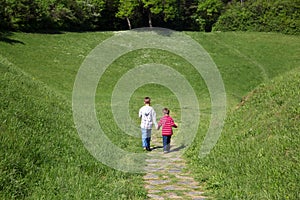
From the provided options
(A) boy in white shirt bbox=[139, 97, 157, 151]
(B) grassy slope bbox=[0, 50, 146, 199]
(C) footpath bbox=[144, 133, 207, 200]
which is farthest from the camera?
(A) boy in white shirt bbox=[139, 97, 157, 151]

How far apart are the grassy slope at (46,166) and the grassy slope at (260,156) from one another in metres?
2.10

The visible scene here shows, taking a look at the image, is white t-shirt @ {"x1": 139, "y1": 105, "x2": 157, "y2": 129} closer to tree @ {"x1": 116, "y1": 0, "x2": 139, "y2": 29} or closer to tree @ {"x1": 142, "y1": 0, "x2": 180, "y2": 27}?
tree @ {"x1": 116, "y1": 0, "x2": 139, "y2": 29}

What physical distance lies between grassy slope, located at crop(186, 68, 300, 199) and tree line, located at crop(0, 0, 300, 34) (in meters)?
50.3

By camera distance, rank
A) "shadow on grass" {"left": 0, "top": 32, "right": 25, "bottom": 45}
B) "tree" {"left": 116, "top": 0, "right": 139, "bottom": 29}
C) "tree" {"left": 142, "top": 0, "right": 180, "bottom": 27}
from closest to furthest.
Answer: "shadow on grass" {"left": 0, "top": 32, "right": 25, "bottom": 45}
"tree" {"left": 116, "top": 0, "right": 139, "bottom": 29}
"tree" {"left": 142, "top": 0, "right": 180, "bottom": 27}

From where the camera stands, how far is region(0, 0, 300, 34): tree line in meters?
63.3

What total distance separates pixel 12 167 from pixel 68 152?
2524 millimetres

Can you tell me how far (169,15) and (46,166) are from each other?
7129cm

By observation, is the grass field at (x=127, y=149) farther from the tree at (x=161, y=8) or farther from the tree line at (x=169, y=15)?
the tree at (x=161, y=8)

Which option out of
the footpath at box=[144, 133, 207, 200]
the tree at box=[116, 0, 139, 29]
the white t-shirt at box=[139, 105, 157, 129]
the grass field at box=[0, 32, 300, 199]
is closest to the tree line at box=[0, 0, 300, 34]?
the tree at box=[116, 0, 139, 29]

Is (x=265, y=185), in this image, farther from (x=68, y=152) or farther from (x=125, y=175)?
(x=68, y=152)

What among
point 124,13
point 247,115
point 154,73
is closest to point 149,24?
point 124,13

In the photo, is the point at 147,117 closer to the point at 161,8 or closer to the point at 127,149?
the point at 127,149

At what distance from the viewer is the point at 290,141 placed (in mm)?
9469

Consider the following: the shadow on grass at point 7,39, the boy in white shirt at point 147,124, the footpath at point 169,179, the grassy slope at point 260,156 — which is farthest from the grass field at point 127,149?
the shadow on grass at point 7,39
